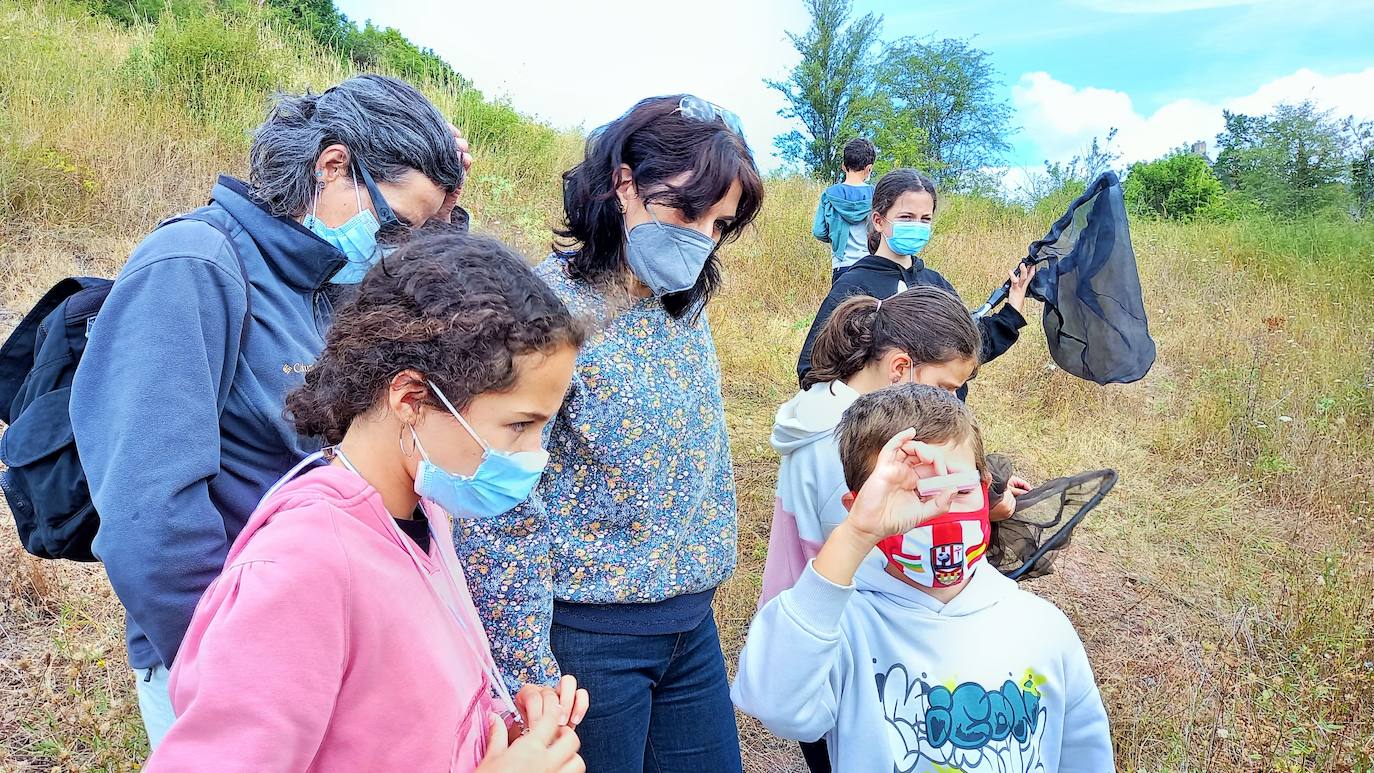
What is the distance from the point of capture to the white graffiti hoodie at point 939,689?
1.48m

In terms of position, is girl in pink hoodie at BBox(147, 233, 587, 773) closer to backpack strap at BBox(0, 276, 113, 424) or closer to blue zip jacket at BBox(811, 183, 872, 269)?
backpack strap at BBox(0, 276, 113, 424)

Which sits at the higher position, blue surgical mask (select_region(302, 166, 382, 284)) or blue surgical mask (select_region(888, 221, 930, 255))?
blue surgical mask (select_region(888, 221, 930, 255))

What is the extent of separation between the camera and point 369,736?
979 mm


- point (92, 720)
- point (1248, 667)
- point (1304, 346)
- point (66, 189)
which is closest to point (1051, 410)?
point (1304, 346)

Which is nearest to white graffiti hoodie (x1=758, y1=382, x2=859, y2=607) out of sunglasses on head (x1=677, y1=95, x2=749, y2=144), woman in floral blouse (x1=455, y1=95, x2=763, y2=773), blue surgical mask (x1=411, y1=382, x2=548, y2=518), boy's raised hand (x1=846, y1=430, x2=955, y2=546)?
woman in floral blouse (x1=455, y1=95, x2=763, y2=773)

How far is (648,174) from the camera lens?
1.70 m

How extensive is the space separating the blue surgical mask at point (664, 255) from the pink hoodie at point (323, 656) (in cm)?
77

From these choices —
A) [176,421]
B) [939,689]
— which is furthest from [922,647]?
[176,421]

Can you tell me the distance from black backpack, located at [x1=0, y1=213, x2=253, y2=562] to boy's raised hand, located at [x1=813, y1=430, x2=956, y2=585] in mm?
1064

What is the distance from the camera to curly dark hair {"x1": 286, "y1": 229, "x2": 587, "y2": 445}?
112 cm

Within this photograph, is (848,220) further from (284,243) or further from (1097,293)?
(284,243)

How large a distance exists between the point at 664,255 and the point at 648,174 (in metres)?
0.17

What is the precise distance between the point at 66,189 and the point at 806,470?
252 inches

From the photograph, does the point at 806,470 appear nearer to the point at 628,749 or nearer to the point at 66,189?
the point at 628,749
